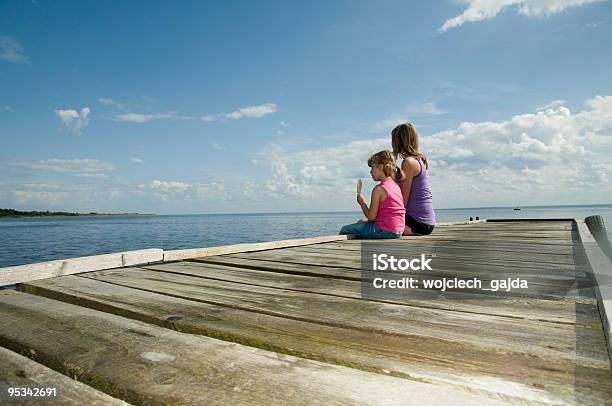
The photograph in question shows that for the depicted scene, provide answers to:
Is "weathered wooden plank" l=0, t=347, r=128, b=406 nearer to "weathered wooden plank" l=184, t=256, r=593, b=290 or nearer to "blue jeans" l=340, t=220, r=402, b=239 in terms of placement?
"weathered wooden plank" l=184, t=256, r=593, b=290

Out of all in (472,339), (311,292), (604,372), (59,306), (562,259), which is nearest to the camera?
(604,372)

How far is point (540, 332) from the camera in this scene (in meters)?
1.19

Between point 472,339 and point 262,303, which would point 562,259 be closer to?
point 472,339

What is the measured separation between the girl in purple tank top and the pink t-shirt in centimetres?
46

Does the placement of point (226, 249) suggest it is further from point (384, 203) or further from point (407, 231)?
point (407, 231)

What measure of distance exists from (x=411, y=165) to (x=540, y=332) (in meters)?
4.06

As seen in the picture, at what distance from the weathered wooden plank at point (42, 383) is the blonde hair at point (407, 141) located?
4982mm

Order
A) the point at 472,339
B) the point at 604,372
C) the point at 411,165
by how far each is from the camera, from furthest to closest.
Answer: the point at 411,165, the point at 472,339, the point at 604,372

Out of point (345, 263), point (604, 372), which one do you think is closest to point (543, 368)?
point (604, 372)

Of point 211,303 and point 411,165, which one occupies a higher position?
point 411,165

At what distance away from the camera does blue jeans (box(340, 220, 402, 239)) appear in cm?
489

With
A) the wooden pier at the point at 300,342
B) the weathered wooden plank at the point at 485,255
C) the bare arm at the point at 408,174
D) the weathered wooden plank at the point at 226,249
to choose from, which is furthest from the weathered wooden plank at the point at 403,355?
the bare arm at the point at 408,174

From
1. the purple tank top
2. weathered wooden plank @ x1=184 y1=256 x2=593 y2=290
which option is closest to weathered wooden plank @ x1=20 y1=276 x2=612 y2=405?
weathered wooden plank @ x1=184 y1=256 x2=593 y2=290

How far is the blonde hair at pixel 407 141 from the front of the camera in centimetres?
522
